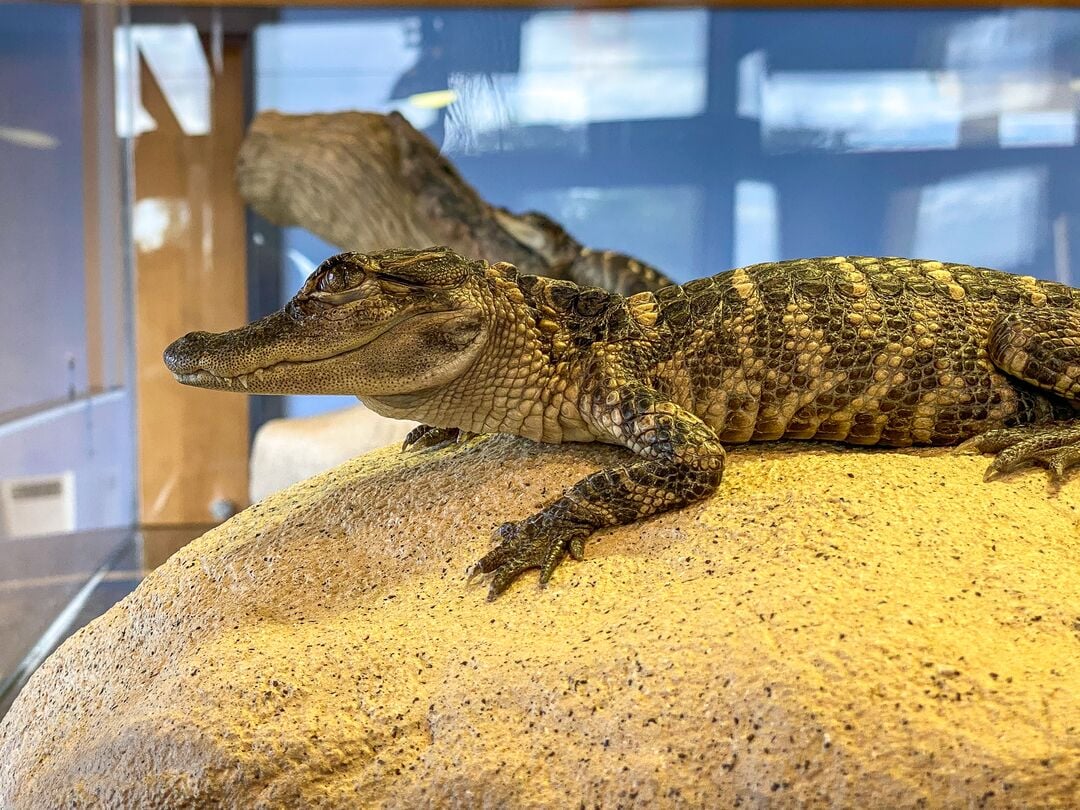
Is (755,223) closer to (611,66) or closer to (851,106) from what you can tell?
(851,106)

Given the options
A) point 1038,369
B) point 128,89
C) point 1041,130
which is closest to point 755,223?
point 1041,130

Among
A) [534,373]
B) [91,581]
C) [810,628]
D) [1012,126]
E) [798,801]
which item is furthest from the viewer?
[1012,126]

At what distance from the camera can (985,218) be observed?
376 centimetres

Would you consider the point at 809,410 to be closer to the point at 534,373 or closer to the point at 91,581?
the point at 534,373

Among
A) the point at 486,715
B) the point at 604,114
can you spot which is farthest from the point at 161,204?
the point at 486,715

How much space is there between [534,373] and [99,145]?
295cm

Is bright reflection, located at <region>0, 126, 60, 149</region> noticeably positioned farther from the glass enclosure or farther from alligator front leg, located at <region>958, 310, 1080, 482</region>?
alligator front leg, located at <region>958, 310, 1080, 482</region>

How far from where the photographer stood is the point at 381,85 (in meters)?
3.99

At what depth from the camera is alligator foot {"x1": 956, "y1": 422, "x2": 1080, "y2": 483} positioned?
1915mm

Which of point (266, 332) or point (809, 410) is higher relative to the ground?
point (266, 332)

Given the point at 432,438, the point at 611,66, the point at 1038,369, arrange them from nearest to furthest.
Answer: the point at 1038,369 → the point at 432,438 → the point at 611,66

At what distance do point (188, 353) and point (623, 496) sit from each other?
0.93 metres

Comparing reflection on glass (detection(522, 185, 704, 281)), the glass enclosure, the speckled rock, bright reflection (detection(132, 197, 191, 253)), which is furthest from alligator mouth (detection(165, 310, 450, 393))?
bright reflection (detection(132, 197, 191, 253))

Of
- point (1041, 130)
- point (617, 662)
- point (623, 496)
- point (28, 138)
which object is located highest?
point (1041, 130)
